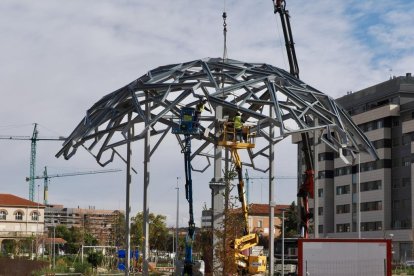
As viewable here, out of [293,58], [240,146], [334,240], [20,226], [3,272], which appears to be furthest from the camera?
[20,226]

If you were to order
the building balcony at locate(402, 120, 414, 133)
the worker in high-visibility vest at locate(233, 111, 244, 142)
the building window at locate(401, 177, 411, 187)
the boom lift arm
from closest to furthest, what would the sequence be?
1. the boom lift arm
2. the worker in high-visibility vest at locate(233, 111, 244, 142)
3. the building balcony at locate(402, 120, 414, 133)
4. the building window at locate(401, 177, 411, 187)

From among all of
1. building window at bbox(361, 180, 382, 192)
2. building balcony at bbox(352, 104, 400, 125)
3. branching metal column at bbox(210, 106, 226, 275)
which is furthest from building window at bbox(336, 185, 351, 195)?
branching metal column at bbox(210, 106, 226, 275)

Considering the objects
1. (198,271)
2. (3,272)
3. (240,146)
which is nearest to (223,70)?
(240,146)

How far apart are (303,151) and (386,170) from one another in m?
71.2

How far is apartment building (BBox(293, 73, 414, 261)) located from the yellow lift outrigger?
223 ft

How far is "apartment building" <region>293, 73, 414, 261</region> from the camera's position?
10250cm

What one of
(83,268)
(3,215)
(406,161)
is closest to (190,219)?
(83,268)

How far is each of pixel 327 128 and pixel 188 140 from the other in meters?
4.97

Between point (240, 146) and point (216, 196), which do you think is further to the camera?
point (240, 146)

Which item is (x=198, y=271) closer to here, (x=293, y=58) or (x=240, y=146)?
(x=240, y=146)

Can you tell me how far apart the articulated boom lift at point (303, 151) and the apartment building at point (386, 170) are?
2351 inches

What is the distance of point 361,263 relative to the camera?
22359 mm

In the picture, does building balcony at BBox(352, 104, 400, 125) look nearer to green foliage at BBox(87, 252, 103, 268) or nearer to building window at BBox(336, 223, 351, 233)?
building window at BBox(336, 223, 351, 233)

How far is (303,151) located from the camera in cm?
3841
